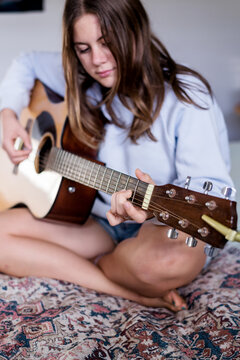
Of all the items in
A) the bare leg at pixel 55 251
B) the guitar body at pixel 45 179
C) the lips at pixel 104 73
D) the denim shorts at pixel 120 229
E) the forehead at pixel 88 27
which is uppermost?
the forehead at pixel 88 27

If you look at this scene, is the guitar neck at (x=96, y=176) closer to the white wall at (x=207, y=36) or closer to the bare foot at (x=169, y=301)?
the bare foot at (x=169, y=301)

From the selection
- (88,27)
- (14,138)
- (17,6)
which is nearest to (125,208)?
(88,27)

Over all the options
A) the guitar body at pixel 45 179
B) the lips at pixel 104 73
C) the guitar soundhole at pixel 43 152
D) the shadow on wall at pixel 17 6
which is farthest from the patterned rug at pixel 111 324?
the shadow on wall at pixel 17 6

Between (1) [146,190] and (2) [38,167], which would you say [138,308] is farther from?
(2) [38,167]

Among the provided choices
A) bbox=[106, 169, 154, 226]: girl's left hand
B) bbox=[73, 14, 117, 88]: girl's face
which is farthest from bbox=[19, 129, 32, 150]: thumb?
bbox=[106, 169, 154, 226]: girl's left hand

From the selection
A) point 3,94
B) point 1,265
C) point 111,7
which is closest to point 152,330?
point 1,265

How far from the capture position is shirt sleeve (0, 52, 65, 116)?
1.60m

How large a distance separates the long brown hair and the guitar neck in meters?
0.11

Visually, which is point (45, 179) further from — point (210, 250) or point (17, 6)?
point (17, 6)

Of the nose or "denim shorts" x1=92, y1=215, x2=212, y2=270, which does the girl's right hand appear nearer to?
"denim shorts" x1=92, y1=215, x2=212, y2=270

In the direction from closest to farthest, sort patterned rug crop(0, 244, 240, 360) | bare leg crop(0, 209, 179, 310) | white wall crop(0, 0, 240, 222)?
patterned rug crop(0, 244, 240, 360) < bare leg crop(0, 209, 179, 310) < white wall crop(0, 0, 240, 222)

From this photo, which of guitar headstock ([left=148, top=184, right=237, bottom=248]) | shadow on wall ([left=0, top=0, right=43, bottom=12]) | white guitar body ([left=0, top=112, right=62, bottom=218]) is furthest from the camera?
shadow on wall ([left=0, top=0, right=43, bottom=12])

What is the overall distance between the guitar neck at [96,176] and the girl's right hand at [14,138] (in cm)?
14

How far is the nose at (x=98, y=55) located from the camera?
1.15 m
